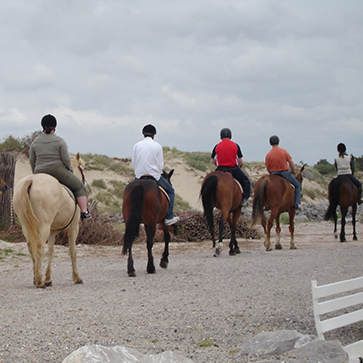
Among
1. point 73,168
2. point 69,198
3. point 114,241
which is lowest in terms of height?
point 114,241

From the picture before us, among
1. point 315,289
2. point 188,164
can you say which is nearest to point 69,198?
point 315,289

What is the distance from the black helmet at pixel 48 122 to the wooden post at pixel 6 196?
274 inches

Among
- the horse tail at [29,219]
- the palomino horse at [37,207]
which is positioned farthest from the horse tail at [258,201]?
the horse tail at [29,219]

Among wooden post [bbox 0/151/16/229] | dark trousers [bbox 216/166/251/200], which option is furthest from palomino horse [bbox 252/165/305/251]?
wooden post [bbox 0/151/16/229]

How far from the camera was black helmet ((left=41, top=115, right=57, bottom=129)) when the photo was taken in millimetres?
7656

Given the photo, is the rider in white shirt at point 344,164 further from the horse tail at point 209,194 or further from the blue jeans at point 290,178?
the horse tail at point 209,194

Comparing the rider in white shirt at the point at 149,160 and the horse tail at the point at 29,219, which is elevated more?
the rider in white shirt at the point at 149,160

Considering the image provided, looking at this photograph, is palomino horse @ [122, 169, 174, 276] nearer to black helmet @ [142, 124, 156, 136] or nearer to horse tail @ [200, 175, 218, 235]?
black helmet @ [142, 124, 156, 136]

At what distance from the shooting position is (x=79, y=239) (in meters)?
14.2

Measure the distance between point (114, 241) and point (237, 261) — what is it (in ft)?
18.5

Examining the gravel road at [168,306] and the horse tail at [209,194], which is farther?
the horse tail at [209,194]

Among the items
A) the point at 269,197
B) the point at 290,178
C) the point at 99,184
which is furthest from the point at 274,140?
the point at 99,184

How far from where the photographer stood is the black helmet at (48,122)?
766cm

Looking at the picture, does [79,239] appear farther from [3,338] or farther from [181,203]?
[181,203]
